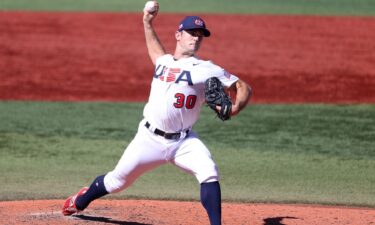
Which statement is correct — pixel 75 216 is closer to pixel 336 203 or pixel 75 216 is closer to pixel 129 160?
pixel 129 160

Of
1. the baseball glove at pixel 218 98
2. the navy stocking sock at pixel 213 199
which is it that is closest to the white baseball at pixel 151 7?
the baseball glove at pixel 218 98

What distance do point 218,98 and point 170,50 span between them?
9.51m

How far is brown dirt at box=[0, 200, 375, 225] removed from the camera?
692 centimetres

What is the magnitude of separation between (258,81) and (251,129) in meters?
2.90

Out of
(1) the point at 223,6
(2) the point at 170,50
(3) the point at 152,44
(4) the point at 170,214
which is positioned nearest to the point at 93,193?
(4) the point at 170,214

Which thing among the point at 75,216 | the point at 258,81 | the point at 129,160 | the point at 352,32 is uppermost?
the point at 352,32

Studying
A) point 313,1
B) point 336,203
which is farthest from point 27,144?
point 313,1

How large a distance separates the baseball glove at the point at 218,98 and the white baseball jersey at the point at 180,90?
9 cm

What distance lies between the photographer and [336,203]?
790 cm

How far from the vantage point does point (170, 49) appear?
50.8 feet

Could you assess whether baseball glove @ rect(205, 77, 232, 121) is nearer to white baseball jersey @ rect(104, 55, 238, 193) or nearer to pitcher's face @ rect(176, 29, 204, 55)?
white baseball jersey @ rect(104, 55, 238, 193)

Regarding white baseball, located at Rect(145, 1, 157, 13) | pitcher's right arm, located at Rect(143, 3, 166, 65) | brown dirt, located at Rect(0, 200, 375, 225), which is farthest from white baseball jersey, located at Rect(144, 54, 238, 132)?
brown dirt, located at Rect(0, 200, 375, 225)

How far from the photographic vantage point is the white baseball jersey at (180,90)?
6.13 metres

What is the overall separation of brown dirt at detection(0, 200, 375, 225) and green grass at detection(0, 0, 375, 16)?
1183 cm
